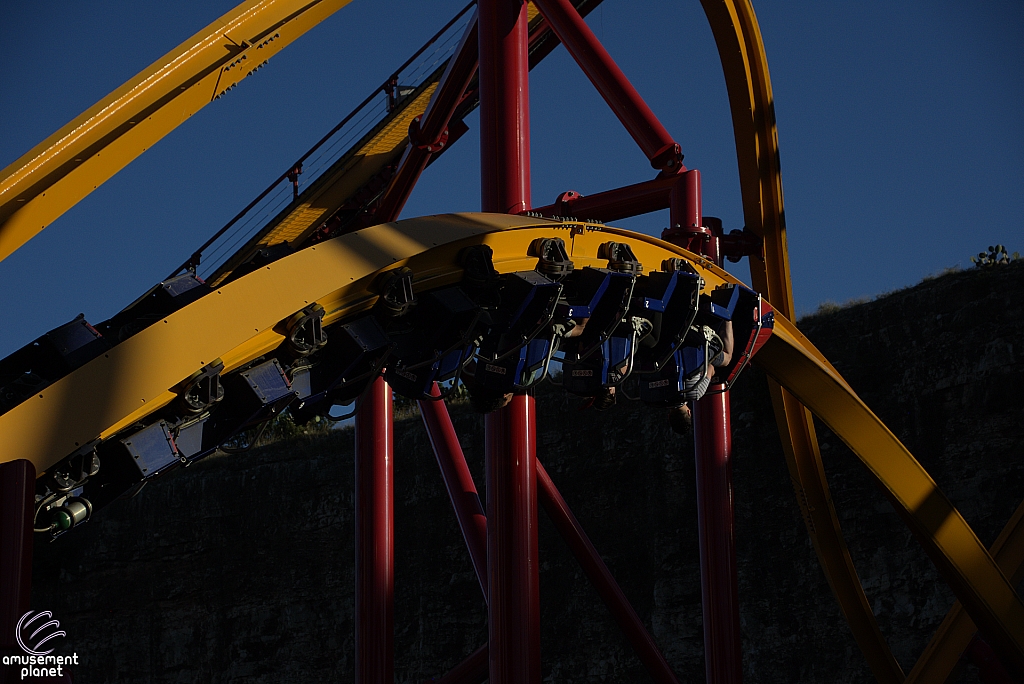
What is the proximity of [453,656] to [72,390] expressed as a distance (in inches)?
459

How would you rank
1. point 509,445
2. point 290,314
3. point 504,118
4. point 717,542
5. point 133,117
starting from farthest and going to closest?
point 717,542 → point 504,118 → point 509,445 → point 133,117 → point 290,314

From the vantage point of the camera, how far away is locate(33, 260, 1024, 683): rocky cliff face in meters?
12.7

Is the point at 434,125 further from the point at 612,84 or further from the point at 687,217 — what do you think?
the point at 687,217

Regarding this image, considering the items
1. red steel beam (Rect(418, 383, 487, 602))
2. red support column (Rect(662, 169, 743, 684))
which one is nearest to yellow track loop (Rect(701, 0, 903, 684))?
red support column (Rect(662, 169, 743, 684))

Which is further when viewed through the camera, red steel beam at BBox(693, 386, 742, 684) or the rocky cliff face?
the rocky cliff face

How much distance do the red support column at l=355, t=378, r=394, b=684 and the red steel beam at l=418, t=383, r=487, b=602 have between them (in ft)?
1.51

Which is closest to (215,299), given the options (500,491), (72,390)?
(72,390)

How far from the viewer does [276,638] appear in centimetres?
1642

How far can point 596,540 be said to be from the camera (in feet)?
49.2

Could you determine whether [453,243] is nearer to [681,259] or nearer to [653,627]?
[681,259]

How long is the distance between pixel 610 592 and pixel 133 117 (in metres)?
5.18

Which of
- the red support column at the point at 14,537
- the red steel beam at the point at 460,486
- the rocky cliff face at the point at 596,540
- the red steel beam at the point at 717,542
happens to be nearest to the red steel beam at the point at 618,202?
the red steel beam at the point at 717,542

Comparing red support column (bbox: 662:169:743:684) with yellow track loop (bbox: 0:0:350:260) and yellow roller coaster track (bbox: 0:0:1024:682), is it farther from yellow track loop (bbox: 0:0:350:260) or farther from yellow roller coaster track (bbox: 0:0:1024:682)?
yellow track loop (bbox: 0:0:350:260)

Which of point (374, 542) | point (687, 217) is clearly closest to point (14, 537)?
point (374, 542)
